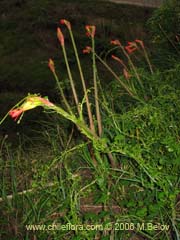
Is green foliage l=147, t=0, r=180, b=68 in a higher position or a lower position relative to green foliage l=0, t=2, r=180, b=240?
higher

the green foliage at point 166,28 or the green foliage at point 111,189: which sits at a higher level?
the green foliage at point 166,28

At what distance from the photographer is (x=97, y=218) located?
6.57ft

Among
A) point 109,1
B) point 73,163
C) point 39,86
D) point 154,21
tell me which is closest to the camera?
point 73,163

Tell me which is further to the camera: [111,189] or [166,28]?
[166,28]

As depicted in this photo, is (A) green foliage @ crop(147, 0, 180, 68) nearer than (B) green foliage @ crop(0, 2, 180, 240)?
No

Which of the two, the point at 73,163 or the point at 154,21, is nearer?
the point at 73,163

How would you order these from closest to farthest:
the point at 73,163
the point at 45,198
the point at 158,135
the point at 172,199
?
the point at 172,199 → the point at 158,135 → the point at 45,198 → the point at 73,163

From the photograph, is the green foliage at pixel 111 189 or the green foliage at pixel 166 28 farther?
the green foliage at pixel 166 28

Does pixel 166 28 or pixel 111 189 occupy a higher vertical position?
pixel 166 28

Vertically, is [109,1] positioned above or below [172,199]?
above

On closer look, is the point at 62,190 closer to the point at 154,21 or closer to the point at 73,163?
the point at 73,163

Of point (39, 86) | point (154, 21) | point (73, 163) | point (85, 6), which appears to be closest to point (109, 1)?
point (85, 6)

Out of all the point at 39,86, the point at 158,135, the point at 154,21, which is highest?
the point at 154,21

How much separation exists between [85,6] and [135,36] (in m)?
3.20
